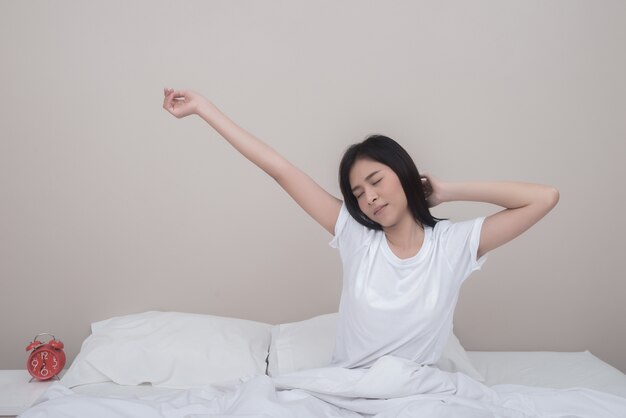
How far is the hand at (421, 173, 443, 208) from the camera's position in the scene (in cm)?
177

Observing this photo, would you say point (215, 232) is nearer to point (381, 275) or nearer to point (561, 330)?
point (381, 275)

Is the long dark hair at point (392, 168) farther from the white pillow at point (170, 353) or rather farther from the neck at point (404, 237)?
the white pillow at point (170, 353)

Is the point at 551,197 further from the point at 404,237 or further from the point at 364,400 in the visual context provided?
the point at 364,400

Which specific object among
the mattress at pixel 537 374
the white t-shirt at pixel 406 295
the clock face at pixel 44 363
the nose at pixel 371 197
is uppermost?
the nose at pixel 371 197

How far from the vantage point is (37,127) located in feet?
8.18

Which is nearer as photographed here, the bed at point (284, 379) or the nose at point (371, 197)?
the bed at point (284, 379)

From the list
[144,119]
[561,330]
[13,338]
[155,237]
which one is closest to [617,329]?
[561,330]

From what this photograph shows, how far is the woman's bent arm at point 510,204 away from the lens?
169 cm

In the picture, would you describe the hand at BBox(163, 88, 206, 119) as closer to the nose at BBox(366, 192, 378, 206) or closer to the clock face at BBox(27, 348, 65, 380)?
the nose at BBox(366, 192, 378, 206)

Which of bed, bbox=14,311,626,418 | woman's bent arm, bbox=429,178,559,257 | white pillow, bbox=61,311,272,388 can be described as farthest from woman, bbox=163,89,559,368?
white pillow, bbox=61,311,272,388

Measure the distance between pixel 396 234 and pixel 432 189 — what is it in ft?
A: 0.55

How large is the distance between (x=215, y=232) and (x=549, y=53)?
1599mm

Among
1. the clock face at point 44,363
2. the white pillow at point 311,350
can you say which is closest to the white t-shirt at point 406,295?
the white pillow at point 311,350

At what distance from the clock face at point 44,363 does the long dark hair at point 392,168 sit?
49.1 inches
